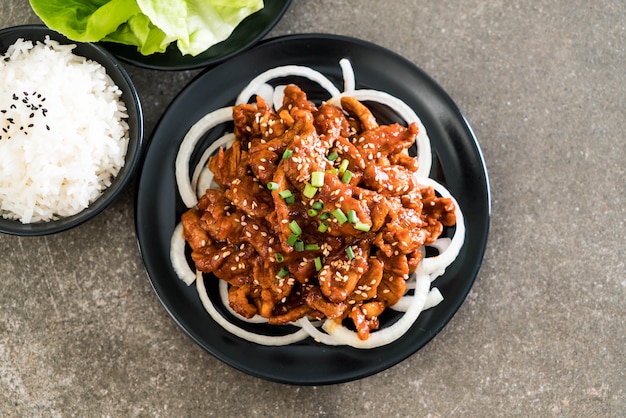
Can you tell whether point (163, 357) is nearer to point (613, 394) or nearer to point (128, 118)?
point (128, 118)

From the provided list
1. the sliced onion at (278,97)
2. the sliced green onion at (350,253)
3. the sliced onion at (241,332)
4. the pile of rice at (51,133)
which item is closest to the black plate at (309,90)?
the sliced onion at (241,332)

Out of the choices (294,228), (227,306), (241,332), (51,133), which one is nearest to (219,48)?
(51,133)

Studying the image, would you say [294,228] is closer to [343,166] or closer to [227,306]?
[343,166]

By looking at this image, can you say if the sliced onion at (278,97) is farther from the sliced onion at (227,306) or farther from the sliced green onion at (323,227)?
the sliced onion at (227,306)

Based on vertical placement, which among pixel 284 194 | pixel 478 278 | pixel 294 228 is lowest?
pixel 478 278

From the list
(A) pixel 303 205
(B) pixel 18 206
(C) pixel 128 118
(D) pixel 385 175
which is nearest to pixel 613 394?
(D) pixel 385 175

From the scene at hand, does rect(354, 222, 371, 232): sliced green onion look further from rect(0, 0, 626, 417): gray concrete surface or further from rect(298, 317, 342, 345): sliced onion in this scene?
rect(0, 0, 626, 417): gray concrete surface
